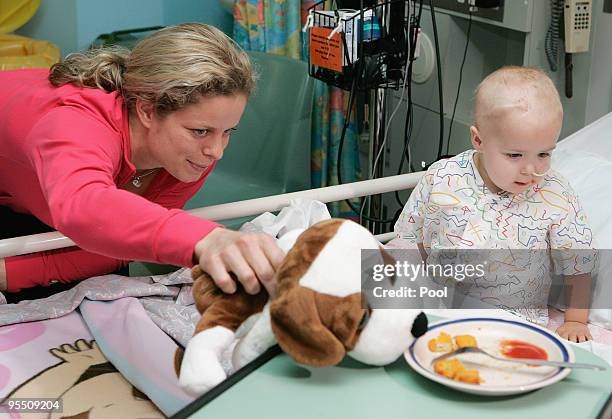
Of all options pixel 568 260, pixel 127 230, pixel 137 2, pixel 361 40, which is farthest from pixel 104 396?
pixel 137 2

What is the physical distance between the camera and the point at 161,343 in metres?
1.54

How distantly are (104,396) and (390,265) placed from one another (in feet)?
2.12

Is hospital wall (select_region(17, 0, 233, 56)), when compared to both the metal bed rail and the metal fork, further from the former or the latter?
the metal fork

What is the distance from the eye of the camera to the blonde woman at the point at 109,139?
1.26m

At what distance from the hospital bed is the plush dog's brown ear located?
6 centimetres

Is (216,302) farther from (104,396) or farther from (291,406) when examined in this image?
(104,396)

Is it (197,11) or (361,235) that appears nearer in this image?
(361,235)

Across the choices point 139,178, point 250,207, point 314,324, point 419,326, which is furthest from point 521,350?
point 139,178

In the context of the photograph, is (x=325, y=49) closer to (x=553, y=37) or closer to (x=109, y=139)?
(x=553, y=37)

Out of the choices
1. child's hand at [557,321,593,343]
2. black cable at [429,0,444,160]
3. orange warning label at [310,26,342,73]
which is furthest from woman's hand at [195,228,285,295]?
black cable at [429,0,444,160]

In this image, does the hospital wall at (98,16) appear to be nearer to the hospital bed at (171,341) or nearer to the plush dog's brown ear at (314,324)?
the hospital bed at (171,341)

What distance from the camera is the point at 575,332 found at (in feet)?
5.27

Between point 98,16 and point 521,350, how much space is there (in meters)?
2.63

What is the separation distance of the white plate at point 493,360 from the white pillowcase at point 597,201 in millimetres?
576
